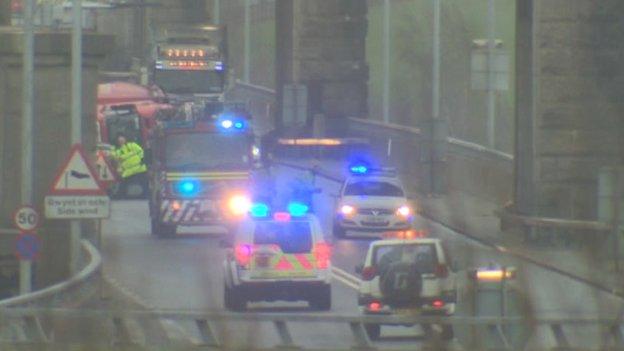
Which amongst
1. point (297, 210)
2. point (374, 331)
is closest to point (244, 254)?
point (297, 210)

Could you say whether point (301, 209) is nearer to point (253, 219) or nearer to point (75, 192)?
point (253, 219)

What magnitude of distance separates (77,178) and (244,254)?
2819 millimetres

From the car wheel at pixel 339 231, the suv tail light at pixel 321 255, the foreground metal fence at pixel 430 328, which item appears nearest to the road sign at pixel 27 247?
the suv tail light at pixel 321 255

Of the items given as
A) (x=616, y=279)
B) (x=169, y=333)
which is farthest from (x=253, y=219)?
(x=616, y=279)

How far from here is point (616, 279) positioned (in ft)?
23.8

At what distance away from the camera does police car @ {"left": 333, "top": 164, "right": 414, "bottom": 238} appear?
3947cm

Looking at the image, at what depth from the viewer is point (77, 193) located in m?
26.4

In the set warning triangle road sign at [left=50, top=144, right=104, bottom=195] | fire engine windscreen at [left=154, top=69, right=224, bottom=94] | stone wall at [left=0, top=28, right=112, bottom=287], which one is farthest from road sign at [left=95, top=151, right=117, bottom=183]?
fire engine windscreen at [left=154, top=69, right=224, bottom=94]

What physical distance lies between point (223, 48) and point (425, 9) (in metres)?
15.6

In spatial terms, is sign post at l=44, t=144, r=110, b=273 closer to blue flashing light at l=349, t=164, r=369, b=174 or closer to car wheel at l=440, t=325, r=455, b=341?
blue flashing light at l=349, t=164, r=369, b=174

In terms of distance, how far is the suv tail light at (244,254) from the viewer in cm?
2712

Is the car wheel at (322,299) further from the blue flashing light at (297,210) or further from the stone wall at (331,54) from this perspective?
the stone wall at (331,54)

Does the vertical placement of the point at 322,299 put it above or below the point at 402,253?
below

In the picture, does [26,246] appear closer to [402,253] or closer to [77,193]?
[77,193]
